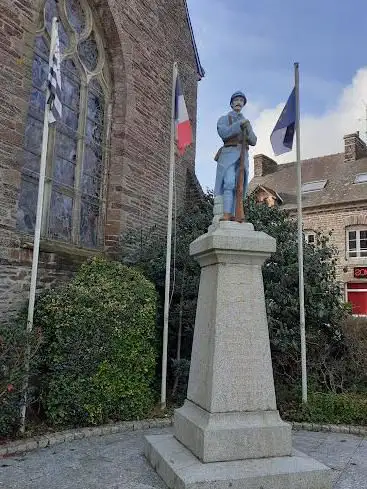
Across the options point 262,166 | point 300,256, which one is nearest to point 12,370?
point 300,256

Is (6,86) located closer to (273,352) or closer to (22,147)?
(22,147)

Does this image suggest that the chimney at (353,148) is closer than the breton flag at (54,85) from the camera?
No

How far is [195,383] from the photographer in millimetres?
4121

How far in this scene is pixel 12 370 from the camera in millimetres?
4594

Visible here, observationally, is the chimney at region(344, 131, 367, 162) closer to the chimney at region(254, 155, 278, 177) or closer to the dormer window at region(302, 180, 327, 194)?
the dormer window at region(302, 180, 327, 194)

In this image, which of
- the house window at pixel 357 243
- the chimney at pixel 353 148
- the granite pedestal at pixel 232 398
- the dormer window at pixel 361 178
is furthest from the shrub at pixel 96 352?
the chimney at pixel 353 148

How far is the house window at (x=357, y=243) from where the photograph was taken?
20906mm

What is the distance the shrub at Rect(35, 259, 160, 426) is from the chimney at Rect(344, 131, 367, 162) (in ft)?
69.8

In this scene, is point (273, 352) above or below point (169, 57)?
below

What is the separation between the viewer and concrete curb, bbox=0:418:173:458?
4.49m

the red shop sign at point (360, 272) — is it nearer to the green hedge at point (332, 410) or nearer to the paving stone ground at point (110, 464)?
the green hedge at point (332, 410)

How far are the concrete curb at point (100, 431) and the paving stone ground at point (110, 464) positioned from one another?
107mm

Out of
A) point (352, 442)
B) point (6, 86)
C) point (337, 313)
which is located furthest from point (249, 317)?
point (6, 86)

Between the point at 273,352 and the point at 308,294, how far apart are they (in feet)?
3.65
